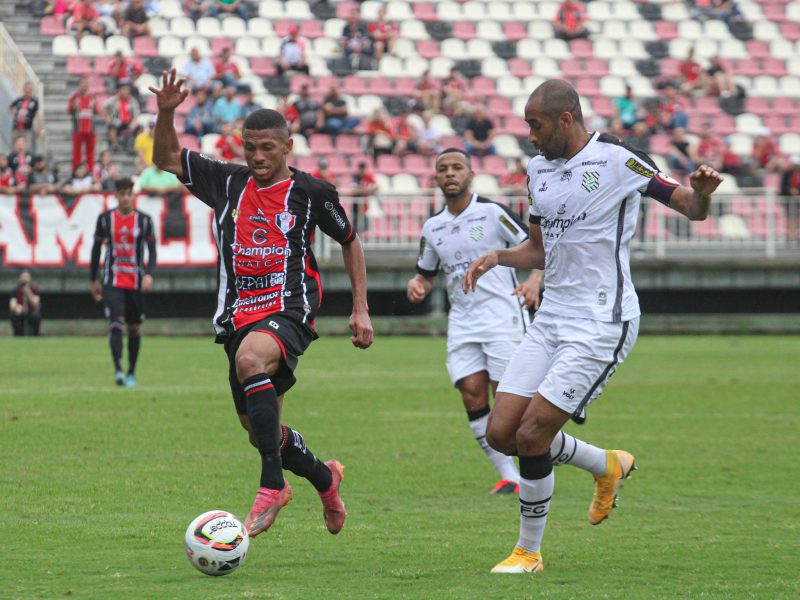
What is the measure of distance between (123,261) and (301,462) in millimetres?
9192

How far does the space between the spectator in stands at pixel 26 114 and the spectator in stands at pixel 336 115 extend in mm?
5963

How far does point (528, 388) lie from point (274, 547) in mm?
1533

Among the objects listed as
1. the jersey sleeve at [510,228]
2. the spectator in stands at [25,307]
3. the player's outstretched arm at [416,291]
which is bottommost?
the spectator in stands at [25,307]

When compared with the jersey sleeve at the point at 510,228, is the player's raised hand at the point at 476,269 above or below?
above

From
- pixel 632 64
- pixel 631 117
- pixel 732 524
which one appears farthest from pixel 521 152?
pixel 732 524

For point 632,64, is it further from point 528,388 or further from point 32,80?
point 528,388

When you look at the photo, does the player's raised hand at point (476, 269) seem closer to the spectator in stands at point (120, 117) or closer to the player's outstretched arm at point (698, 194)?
the player's outstretched arm at point (698, 194)

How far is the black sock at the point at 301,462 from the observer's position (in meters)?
7.14

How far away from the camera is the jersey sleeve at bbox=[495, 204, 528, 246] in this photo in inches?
388

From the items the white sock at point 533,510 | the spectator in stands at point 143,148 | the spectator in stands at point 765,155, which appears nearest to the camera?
the white sock at point 533,510

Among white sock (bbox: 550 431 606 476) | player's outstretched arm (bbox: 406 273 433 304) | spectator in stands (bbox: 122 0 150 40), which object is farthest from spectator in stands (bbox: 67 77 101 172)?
white sock (bbox: 550 431 606 476)

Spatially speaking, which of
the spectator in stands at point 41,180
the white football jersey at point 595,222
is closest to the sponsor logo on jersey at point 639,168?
the white football jersey at point 595,222

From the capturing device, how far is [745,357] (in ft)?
70.3

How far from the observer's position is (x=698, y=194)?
21.1 feet
